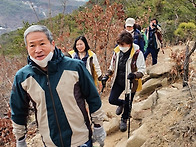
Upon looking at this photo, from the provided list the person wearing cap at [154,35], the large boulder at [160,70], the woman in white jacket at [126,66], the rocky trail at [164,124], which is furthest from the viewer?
the person wearing cap at [154,35]

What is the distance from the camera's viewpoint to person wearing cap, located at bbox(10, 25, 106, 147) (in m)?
1.70

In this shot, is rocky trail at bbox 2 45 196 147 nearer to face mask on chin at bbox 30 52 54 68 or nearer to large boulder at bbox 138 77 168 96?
large boulder at bbox 138 77 168 96

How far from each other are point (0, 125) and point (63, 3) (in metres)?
3.30

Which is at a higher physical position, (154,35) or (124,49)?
(154,35)

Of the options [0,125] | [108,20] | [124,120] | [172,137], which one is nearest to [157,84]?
[124,120]

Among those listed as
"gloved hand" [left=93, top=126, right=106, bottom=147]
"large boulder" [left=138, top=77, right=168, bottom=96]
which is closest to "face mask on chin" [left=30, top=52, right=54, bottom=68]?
"gloved hand" [left=93, top=126, right=106, bottom=147]

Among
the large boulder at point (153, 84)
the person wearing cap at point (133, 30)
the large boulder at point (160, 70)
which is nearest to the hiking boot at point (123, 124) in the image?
the large boulder at point (153, 84)

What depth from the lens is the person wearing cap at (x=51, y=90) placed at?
1.70 metres

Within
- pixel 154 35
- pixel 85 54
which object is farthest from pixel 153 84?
pixel 85 54

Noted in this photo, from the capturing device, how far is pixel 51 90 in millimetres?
1696

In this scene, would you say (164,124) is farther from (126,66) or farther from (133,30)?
(133,30)

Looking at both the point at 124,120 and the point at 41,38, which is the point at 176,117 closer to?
the point at 124,120

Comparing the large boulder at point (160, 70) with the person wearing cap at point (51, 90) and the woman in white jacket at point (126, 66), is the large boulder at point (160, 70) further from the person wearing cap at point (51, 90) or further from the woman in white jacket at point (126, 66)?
→ the person wearing cap at point (51, 90)

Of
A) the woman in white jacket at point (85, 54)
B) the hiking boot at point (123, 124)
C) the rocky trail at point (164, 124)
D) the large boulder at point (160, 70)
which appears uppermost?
the woman in white jacket at point (85, 54)
